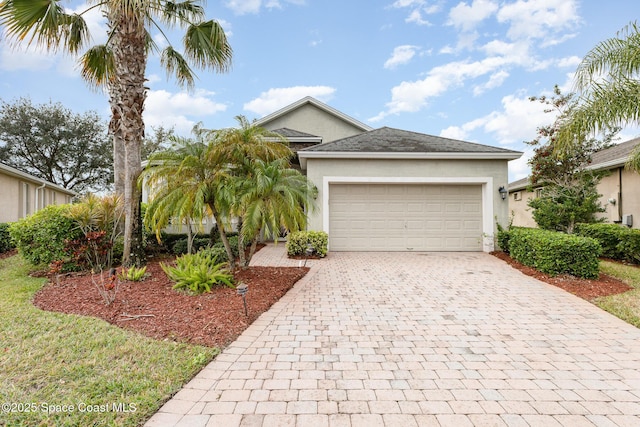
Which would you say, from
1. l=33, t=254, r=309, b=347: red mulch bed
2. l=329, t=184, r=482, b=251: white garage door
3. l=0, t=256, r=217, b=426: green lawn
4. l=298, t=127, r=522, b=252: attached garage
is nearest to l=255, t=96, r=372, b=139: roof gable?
l=298, t=127, r=522, b=252: attached garage

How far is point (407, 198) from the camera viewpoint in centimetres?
1048

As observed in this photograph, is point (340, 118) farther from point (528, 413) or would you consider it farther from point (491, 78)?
point (528, 413)

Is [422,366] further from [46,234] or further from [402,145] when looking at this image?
[402,145]

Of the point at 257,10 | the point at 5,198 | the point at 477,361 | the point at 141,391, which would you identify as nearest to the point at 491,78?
the point at 257,10

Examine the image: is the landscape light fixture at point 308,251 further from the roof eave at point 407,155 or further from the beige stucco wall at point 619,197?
the beige stucco wall at point 619,197

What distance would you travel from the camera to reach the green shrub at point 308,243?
940cm

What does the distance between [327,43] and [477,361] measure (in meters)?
12.8

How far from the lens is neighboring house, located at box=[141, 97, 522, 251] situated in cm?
1014

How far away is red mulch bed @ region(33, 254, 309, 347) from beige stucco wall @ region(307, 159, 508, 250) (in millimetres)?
4916

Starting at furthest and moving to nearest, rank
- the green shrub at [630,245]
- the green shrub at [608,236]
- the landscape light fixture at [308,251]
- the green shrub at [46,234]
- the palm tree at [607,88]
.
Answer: the landscape light fixture at [308,251], the green shrub at [608,236], the green shrub at [630,245], the green shrub at [46,234], the palm tree at [607,88]

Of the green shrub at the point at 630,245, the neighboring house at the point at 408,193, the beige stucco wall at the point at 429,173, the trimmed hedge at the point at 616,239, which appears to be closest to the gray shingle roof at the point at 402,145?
the neighboring house at the point at 408,193

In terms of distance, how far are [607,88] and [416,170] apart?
494cm

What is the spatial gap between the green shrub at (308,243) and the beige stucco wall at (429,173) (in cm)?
76

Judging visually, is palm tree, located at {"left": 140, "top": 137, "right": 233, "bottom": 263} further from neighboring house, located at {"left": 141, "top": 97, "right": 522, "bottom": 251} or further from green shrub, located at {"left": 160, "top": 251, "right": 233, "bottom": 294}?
neighboring house, located at {"left": 141, "top": 97, "right": 522, "bottom": 251}
